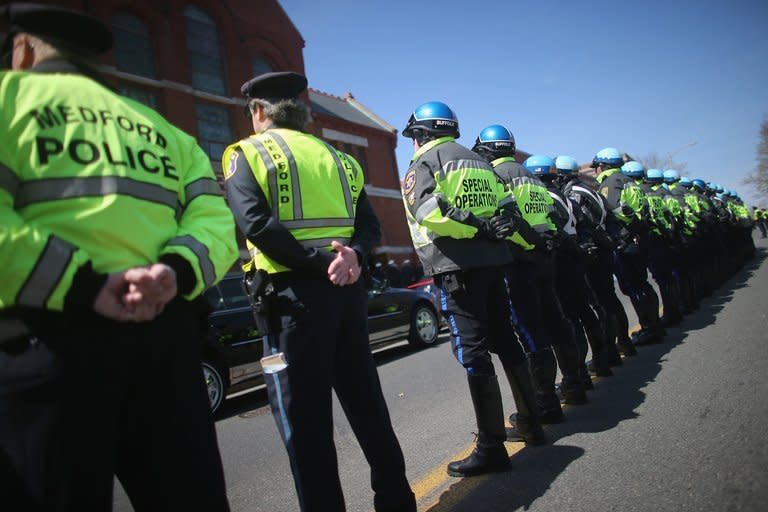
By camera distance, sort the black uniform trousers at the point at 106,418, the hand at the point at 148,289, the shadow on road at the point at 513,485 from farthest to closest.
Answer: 1. the shadow on road at the point at 513,485
2. the hand at the point at 148,289
3. the black uniform trousers at the point at 106,418

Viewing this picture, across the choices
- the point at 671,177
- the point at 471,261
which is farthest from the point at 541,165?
the point at 671,177

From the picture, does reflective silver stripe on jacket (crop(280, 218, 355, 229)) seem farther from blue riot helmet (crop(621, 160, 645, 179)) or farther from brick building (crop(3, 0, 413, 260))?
brick building (crop(3, 0, 413, 260))

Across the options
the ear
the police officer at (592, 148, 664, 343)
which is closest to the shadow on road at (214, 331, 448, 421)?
the ear

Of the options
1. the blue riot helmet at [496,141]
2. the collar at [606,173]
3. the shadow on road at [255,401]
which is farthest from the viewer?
the collar at [606,173]

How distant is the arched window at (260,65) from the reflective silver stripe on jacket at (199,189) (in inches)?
735

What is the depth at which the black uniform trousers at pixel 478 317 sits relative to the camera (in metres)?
2.99

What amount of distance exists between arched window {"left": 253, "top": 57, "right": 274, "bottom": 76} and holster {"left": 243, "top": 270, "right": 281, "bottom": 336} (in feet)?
60.7

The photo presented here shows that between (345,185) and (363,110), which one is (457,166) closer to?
(345,185)

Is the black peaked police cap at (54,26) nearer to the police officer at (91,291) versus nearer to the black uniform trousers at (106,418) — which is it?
the police officer at (91,291)

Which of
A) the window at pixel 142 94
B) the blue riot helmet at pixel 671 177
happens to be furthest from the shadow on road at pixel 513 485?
the window at pixel 142 94

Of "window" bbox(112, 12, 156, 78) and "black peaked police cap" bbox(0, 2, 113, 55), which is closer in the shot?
"black peaked police cap" bbox(0, 2, 113, 55)

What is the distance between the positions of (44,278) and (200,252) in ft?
1.36

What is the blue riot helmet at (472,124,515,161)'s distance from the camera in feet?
13.7

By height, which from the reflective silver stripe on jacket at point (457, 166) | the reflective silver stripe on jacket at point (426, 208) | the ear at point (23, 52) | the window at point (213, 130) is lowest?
the reflective silver stripe on jacket at point (426, 208)
